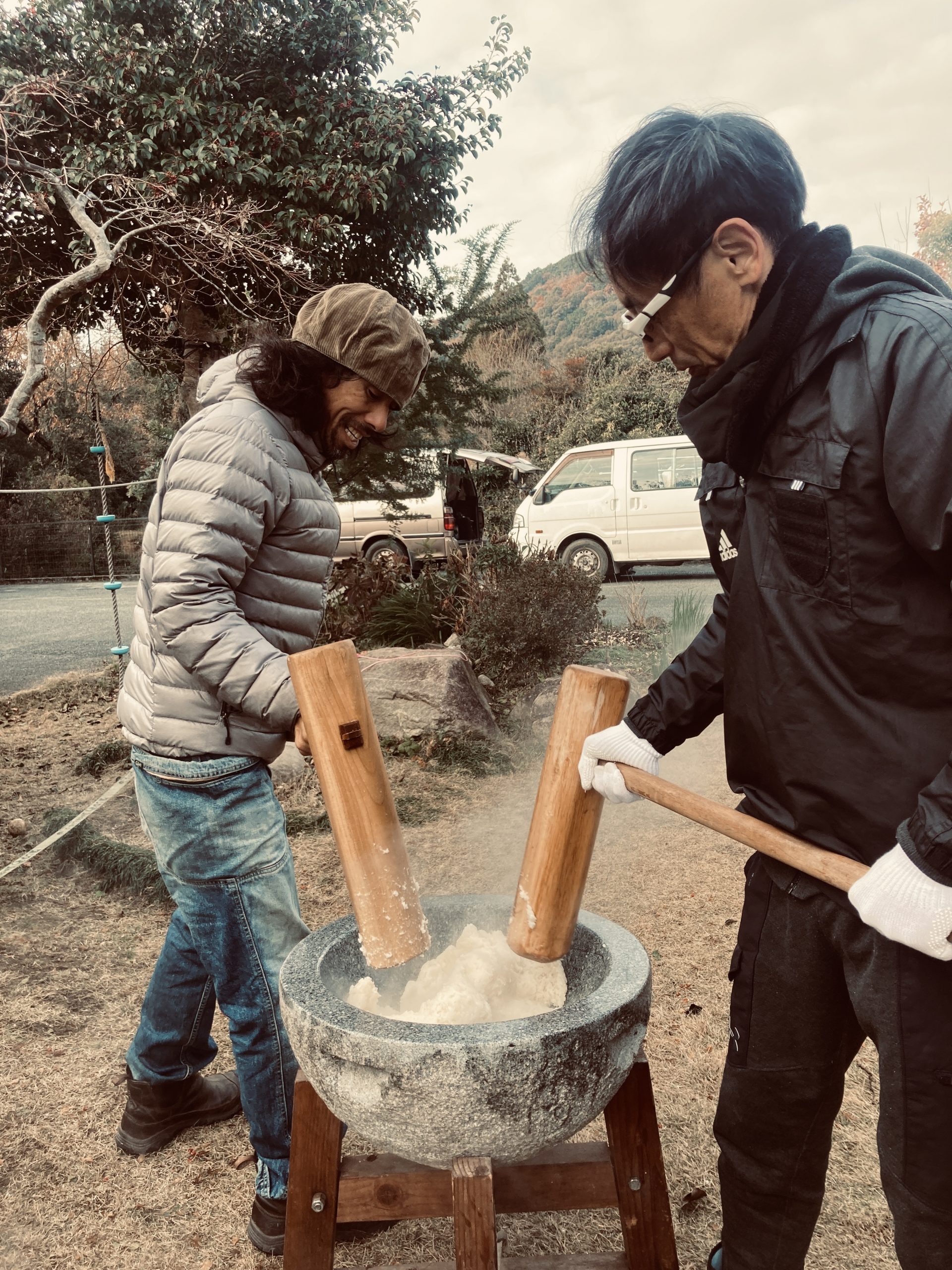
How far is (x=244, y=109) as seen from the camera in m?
6.80

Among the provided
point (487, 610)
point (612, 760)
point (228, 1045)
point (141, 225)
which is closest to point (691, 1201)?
point (612, 760)

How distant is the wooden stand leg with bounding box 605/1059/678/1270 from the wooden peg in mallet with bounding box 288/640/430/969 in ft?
1.55

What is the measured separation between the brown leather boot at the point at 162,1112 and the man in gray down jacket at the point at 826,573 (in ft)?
5.50

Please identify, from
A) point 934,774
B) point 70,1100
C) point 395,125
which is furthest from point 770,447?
point 395,125

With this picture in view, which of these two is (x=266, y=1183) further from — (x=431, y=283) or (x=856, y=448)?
(x=431, y=283)

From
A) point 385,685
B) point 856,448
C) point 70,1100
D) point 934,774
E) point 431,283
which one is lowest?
point 70,1100

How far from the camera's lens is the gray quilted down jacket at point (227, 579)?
6.33 feet

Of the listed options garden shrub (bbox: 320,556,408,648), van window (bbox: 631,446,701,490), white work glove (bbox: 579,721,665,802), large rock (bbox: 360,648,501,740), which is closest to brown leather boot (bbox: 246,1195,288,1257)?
white work glove (bbox: 579,721,665,802)

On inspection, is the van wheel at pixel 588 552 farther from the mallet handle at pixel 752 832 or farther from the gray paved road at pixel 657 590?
the mallet handle at pixel 752 832

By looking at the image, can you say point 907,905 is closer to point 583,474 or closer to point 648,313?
point 648,313

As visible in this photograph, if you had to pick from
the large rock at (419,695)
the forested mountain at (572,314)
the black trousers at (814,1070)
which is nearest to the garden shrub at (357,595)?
the large rock at (419,695)

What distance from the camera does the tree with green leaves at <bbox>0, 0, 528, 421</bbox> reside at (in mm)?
6461

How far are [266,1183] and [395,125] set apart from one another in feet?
23.1

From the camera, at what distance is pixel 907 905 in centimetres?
120
